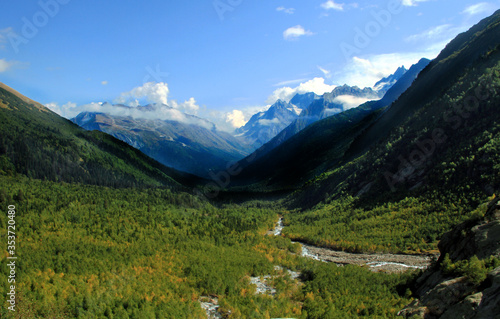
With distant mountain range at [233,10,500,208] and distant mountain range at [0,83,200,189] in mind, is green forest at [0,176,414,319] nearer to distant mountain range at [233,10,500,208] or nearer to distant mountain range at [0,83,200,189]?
distant mountain range at [233,10,500,208]

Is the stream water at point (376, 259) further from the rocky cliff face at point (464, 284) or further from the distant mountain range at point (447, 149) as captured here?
the distant mountain range at point (447, 149)

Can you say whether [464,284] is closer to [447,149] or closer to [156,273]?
[156,273]

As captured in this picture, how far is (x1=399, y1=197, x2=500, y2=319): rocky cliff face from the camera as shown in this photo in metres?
17.0

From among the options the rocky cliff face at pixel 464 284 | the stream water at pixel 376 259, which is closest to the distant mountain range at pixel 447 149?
the stream water at pixel 376 259

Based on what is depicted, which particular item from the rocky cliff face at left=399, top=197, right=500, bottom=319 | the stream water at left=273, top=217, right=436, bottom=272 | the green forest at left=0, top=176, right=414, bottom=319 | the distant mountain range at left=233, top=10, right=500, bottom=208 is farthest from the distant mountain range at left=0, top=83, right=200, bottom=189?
the rocky cliff face at left=399, top=197, right=500, bottom=319

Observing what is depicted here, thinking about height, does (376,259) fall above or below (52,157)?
below

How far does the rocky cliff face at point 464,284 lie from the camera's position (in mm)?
17047

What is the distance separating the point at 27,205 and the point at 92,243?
30.7 metres

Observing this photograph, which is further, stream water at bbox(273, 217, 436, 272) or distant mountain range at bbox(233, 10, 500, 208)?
distant mountain range at bbox(233, 10, 500, 208)

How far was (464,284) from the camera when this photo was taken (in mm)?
20422

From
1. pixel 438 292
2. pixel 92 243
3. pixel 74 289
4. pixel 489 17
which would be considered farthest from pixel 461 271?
pixel 489 17

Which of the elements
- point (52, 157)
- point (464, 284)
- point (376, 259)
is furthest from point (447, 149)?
point (52, 157)

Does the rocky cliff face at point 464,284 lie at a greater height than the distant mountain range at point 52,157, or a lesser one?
lesser

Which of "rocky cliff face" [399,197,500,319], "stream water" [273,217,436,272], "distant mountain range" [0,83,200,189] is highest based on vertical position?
"distant mountain range" [0,83,200,189]
